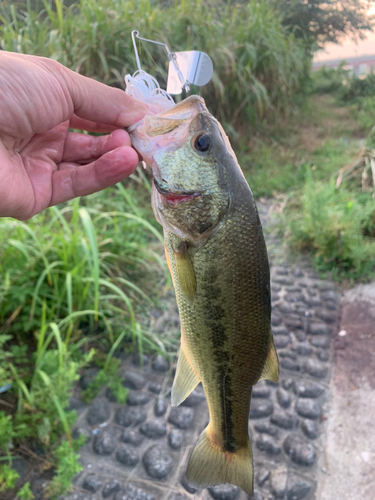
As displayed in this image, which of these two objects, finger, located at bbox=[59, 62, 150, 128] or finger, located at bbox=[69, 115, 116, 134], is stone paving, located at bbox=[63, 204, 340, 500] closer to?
finger, located at bbox=[69, 115, 116, 134]

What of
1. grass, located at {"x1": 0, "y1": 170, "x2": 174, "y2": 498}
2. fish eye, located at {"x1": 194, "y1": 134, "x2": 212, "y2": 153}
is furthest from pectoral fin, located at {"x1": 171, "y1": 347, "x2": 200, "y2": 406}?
grass, located at {"x1": 0, "y1": 170, "x2": 174, "y2": 498}

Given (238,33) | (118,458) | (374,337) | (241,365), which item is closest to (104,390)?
(118,458)

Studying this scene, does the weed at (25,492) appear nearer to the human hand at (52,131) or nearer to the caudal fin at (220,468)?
the caudal fin at (220,468)

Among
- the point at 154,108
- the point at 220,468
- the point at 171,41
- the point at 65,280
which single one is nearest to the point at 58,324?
the point at 65,280

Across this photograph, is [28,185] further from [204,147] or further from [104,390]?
[104,390]

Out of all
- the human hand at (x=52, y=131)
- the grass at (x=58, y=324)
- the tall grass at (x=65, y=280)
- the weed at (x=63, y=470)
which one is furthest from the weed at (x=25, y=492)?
the human hand at (x=52, y=131)

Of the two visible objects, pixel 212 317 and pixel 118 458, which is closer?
pixel 212 317
